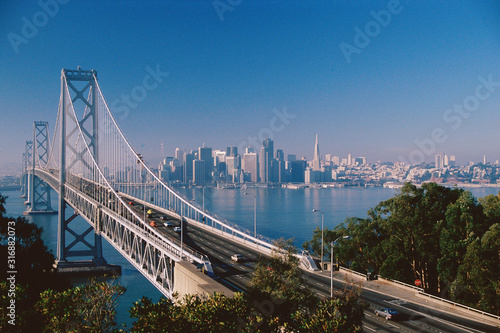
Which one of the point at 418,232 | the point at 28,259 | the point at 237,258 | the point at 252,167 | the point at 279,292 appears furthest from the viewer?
the point at 252,167

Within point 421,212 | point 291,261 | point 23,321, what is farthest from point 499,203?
point 23,321

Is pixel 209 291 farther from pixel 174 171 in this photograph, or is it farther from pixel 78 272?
pixel 174 171

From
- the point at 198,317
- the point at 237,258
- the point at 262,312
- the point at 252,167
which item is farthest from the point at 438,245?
the point at 252,167

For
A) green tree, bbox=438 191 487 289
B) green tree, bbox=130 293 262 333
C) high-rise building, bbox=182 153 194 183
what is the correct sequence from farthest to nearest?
high-rise building, bbox=182 153 194 183
green tree, bbox=438 191 487 289
green tree, bbox=130 293 262 333

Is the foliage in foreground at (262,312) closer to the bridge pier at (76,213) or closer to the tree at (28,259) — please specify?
the tree at (28,259)

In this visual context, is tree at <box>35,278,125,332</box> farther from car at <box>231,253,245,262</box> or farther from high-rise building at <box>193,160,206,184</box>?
high-rise building at <box>193,160,206,184</box>

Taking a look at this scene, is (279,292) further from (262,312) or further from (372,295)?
(372,295)

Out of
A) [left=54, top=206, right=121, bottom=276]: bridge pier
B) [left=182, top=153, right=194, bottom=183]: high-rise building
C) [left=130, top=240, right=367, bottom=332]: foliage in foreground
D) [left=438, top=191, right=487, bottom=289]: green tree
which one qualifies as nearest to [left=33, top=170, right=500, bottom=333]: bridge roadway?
A: [left=130, top=240, right=367, bottom=332]: foliage in foreground
